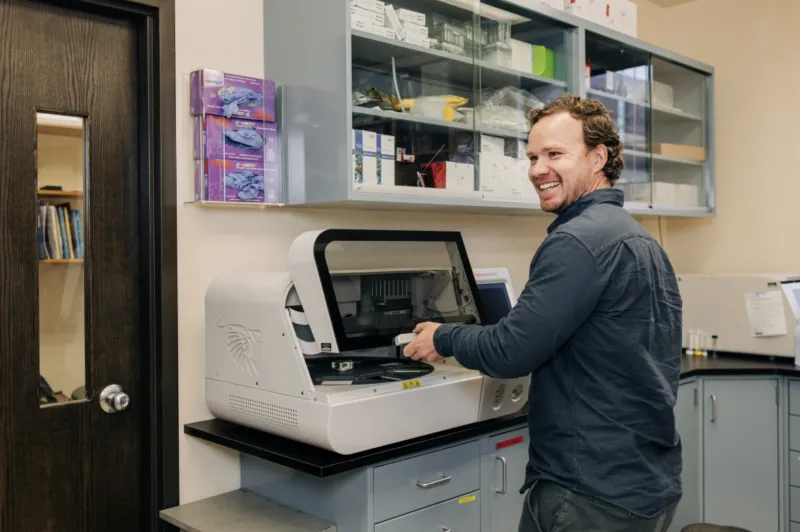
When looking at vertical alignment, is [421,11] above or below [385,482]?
above

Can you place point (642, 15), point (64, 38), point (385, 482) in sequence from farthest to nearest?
point (642, 15), point (64, 38), point (385, 482)

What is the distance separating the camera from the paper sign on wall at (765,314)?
3135 millimetres

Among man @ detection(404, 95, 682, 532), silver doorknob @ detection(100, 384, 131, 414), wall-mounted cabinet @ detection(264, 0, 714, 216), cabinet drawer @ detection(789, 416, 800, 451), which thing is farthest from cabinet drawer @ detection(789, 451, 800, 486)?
silver doorknob @ detection(100, 384, 131, 414)

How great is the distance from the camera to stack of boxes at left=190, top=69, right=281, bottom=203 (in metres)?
2.11

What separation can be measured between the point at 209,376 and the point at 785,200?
2.97 meters

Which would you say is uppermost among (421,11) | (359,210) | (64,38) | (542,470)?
(421,11)

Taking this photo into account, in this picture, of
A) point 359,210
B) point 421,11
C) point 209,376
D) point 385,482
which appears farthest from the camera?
point 359,210

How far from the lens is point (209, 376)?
2119 mm

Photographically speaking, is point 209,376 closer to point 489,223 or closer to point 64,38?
point 64,38

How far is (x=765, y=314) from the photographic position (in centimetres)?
317

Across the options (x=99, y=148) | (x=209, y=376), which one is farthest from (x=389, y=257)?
(x=99, y=148)

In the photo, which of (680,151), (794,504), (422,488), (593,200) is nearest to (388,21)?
(593,200)

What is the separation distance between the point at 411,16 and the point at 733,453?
2256 millimetres

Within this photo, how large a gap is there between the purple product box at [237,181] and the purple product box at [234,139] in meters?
0.02
